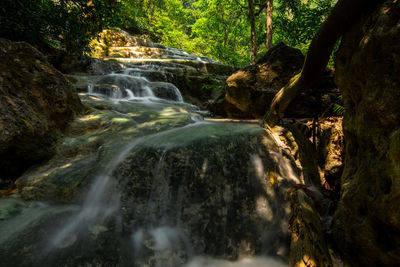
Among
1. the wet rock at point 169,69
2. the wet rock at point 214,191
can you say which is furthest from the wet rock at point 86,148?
the wet rock at point 169,69

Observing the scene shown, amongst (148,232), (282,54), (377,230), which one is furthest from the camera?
(282,54)

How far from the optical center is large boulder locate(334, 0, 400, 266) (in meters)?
1.29

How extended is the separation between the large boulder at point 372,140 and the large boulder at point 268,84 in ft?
7.37

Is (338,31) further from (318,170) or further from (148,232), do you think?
(148,232)

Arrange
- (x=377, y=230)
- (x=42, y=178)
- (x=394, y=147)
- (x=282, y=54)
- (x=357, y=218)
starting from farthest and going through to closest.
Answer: (x=282, y=54) < (x=42, y=178) < (x=357, y=218) < (x=377, y=230) < (x=394, y=147)

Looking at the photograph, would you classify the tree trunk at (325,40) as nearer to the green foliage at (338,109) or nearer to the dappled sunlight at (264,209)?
the green foliage at (338,109)

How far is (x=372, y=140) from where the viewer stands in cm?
153

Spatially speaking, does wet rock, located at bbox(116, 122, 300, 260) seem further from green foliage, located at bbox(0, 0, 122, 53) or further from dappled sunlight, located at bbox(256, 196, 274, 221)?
green foliage, located at bbox(0, 0, 122, 53)

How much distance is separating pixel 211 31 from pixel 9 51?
65.2 ft

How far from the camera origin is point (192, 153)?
257 centimetres

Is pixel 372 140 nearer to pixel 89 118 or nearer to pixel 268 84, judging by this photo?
pixel 268 84

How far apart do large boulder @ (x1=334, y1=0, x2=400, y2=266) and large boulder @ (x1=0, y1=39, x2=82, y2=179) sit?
155 inches

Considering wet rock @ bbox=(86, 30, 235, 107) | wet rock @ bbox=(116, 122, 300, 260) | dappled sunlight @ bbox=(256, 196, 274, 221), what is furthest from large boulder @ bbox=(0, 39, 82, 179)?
wet rock @ bbox=(86, 30, 235, 107)

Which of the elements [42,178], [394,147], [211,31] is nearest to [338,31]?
[394,147]
